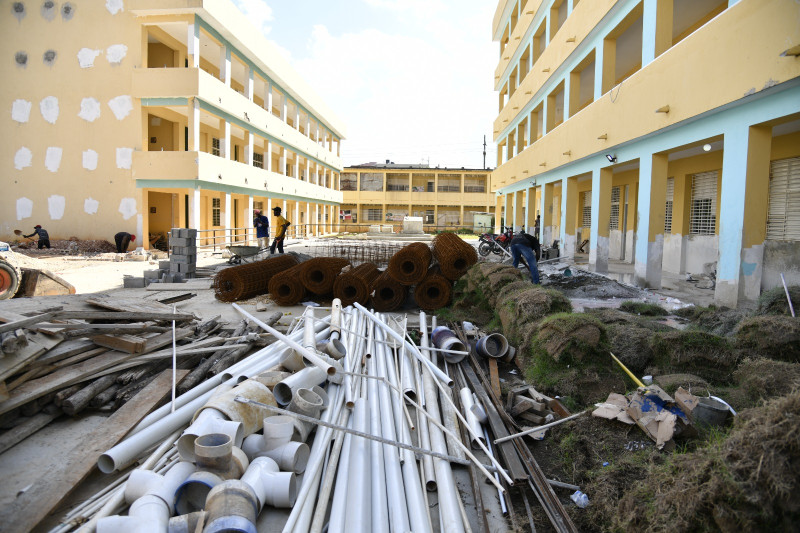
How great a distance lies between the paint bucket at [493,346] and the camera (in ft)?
18.7

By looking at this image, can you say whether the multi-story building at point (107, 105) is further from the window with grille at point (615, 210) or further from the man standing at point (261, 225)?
the window with grille at point (615, 210)

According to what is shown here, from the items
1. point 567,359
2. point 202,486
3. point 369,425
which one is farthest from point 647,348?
point 202,486

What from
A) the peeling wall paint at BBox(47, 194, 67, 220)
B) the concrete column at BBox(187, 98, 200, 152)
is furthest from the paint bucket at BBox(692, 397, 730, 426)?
the peeling wall paint at BBox(47, 194, 67, 220)

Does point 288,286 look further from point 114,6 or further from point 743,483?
point 114,6

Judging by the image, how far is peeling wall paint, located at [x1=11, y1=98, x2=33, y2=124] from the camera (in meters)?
19.9

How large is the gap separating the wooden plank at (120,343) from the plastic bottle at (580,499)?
4161 millimetres

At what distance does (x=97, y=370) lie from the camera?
4410 mm

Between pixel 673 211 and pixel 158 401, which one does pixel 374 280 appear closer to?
pixel 158 401

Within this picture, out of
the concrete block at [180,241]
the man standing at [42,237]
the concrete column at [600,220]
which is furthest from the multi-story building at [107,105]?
Answer: the concrete column at [600,220]

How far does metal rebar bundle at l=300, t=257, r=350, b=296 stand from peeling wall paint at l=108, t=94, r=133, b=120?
48.8 ft

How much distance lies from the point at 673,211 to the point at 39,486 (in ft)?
49.9

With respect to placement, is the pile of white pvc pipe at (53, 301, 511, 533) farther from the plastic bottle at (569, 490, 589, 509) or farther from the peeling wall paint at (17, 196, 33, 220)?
the peeling wall paint at (17, 196, 33, 220)

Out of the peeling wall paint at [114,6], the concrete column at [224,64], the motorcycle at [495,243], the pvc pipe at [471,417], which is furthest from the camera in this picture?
the concrete column at [224,64]

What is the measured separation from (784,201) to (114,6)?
2304 centimetres
